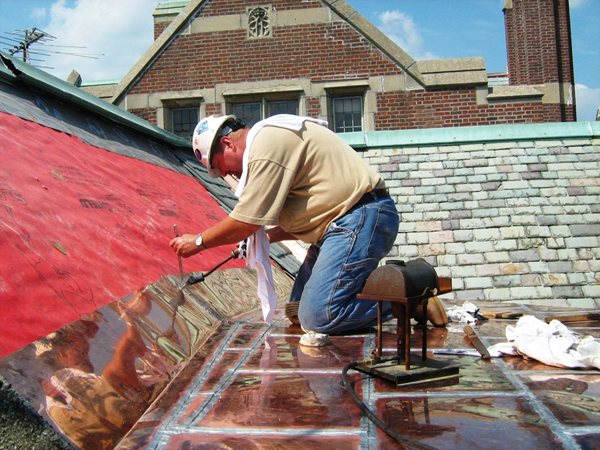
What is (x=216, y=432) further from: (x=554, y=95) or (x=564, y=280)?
(x=554, y=95)

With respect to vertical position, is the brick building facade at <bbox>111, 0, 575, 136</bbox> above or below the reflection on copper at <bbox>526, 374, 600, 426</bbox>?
above

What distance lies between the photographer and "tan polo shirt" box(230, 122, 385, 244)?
2.92 metres

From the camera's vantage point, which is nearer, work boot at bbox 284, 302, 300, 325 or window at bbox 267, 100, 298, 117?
work boot at bbox 284, 302, 300, 325

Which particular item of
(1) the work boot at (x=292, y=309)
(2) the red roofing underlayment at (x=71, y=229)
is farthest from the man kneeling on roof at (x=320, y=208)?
(2) the red roofing underlayment at (x=71, y=229)

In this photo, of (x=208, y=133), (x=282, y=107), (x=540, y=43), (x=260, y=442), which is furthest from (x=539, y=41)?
(x=260, y=442)

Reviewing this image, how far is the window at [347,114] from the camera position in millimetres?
13617

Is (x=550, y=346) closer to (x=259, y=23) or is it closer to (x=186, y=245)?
(x=186, y=245)

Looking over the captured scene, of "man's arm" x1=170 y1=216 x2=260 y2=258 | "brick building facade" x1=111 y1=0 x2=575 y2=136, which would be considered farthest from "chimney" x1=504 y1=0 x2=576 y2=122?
"man's arm" x1=170 y1=216 x2=260 y2=258

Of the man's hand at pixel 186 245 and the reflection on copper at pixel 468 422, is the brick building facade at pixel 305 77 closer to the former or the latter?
the man's hand at pixel 186 245

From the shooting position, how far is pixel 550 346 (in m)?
2.67

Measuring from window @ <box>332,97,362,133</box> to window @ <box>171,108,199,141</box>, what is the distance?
3482 millimetres

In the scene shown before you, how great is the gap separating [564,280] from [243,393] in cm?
481

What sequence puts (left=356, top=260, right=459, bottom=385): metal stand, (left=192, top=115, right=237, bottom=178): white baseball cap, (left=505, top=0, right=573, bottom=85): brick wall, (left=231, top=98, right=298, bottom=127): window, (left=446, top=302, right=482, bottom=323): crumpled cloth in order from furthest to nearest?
(left=505, top=0, right=573, bottom=85): brick wall → (left=231, top=98, right=298, bottom=127): window → (left=446, top=302, right=482, bottom=323): crumpled cloth → (left=192, top=115, right=237, bottom=178): white baseball cap → (left=356, top=260, right=459, bottom=385): metal stand

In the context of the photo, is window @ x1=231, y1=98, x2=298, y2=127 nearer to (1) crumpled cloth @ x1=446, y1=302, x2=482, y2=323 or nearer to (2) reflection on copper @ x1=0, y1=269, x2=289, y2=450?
(1) crumpled cloth @ x1=446, y1=302, x2=482, y2=323
